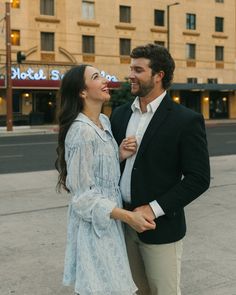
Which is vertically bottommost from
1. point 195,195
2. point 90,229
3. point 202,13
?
point 90,229

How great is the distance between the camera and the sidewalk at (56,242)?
4422mm

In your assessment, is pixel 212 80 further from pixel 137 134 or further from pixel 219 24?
pixel 137 134

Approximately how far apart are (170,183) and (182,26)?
43.3 metres

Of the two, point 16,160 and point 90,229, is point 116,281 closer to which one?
point 90,229

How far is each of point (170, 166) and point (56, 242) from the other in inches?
126

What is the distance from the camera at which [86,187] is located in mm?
2619

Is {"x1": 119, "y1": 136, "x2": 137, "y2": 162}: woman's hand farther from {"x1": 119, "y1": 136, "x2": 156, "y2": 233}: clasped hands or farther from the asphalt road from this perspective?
the asphalt road

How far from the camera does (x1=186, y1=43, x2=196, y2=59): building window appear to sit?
45.1 m

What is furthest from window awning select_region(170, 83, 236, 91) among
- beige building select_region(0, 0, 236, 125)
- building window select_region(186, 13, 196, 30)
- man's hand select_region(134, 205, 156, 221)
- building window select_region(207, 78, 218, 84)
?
man's hand select_region(134, 205, 156, 221)

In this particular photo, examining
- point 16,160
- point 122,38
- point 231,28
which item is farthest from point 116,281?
point 231,28

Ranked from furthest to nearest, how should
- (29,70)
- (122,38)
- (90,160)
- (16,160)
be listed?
(122,38) → (29,70) → (16,160) → (90,160)

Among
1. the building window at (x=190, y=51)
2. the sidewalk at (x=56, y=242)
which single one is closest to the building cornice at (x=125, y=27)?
the building window at (x=190, y=51)

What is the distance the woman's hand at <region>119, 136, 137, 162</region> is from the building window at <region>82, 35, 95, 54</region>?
3765 cm

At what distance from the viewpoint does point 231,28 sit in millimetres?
47688
